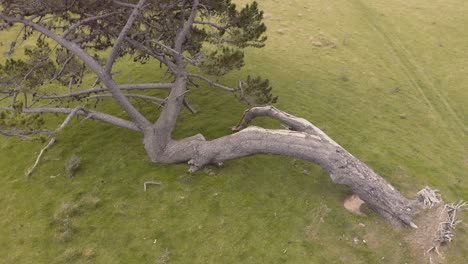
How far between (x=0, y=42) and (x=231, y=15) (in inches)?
977

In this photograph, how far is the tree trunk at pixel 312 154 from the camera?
15680mm

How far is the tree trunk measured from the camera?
15.7 meters

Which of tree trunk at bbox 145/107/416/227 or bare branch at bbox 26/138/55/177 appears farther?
bare branch at bbox 26/138/55/177

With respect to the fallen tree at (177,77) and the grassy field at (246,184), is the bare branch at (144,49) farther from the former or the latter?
the grassy field at (246,184)

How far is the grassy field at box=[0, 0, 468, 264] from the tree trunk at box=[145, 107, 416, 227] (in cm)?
77

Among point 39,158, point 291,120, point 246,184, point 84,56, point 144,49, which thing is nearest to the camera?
point 84,56

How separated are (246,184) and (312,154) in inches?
143

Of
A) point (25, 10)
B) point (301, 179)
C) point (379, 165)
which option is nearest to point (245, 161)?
point (301, 179)

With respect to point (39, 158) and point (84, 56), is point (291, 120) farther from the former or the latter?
point (39, 158)

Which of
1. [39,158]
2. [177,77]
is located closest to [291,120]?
[177,77]

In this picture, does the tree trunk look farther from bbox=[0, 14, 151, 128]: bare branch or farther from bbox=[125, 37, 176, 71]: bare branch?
bbox=[125, 37, 176, 71]: bare branch

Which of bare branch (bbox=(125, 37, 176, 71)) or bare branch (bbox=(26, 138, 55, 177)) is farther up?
bare branch (bbox=(125, 37, 176, 71))

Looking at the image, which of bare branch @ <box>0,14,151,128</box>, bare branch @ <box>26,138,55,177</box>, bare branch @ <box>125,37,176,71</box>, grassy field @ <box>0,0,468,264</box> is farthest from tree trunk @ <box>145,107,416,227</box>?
bare branch @ <box>26,138,55,177</box>

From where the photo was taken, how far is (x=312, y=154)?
52.4 ft
